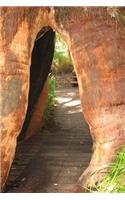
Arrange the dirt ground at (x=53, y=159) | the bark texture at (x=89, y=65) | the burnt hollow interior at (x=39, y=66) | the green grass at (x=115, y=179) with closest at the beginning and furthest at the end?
the green grass at (x=115, y=179)
the bark texture at (x=89, y=65)
the dirt ground at (x=53, y=159)
the burnt hollow interior at (x=39, y=66)

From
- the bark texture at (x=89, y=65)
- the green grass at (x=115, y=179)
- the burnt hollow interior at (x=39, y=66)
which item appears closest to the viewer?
the green grass at (x=115, y=179)

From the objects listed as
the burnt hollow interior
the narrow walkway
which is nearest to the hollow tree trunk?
the narrow walkway

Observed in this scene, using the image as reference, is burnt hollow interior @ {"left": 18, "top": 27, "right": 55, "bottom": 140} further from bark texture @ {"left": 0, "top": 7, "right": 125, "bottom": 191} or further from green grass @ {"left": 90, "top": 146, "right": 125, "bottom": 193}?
green grass @ {"left": 90, "top": 146, "right": 125, "bottom": 193}

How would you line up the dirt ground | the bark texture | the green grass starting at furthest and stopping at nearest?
the dirt ground → the bark texture → the green grass

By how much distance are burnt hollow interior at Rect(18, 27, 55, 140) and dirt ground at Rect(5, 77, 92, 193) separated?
0.52 metres

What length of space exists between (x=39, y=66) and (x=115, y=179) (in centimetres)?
303

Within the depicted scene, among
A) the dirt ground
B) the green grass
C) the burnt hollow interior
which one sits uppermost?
the burnt hollow interior

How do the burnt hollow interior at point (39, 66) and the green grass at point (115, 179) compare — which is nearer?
the green grass at point (115, 179)

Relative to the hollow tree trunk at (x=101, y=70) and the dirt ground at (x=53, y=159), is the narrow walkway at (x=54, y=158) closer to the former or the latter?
the dirt ground at (x=53, y=159)

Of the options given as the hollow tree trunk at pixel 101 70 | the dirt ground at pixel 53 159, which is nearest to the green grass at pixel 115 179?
the hollow tree trunk at pixel 101 70

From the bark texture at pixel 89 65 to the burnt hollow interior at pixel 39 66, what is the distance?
204 centimetres

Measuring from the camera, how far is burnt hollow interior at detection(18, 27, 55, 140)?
6.73 meters

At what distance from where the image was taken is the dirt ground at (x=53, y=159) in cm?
502

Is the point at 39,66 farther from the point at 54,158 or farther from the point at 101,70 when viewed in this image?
the point at 101,70
